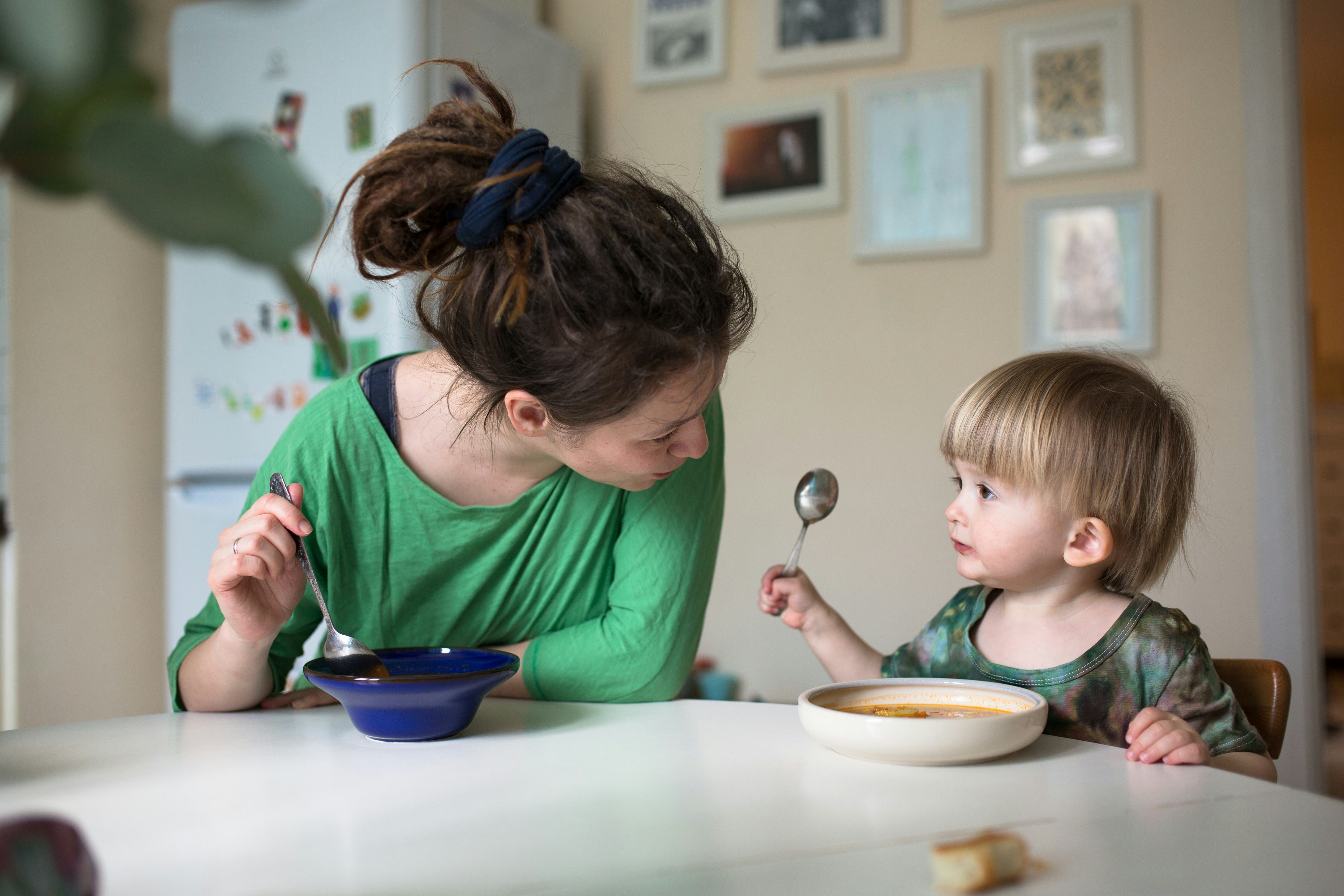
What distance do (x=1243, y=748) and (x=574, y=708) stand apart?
572 mm

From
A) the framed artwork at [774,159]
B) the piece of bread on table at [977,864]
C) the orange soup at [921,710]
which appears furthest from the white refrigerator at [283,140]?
the piece of bread on table at [977,864]

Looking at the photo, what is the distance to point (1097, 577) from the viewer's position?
1.03 m

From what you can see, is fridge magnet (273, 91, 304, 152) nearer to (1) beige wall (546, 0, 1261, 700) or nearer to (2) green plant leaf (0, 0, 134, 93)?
(1) beige wall (546, 0, 1261, 700)

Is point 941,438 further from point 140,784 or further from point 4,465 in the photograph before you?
point 4,465

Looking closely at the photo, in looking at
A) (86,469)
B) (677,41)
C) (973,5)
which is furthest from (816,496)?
(86,469)

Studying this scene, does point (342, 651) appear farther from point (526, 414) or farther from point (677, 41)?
point (677, 41)

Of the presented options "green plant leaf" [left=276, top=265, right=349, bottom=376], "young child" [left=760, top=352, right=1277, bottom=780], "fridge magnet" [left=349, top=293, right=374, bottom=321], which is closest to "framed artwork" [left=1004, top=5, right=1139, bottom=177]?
"young child" [left=760, top=352, right=1277, bottom=780]

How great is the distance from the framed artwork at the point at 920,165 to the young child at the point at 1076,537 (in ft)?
4.03

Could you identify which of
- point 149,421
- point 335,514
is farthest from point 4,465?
point 335,514

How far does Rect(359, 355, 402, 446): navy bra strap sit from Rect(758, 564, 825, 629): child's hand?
417 millimetres

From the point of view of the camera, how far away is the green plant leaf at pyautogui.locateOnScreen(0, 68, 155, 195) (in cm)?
17

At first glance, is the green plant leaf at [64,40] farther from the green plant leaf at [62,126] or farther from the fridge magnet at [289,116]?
the fridge magnet at [289,116]

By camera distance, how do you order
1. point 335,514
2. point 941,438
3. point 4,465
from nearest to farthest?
point 335,514, point 941,438, point 4,465

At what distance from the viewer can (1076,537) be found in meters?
0.98
